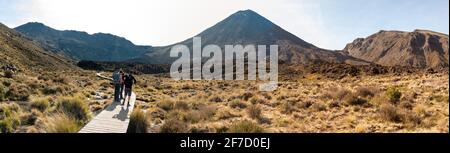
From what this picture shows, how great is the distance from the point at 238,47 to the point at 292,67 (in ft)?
357

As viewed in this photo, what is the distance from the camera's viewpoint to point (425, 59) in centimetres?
16550

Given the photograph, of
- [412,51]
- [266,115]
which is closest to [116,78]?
[266,115]

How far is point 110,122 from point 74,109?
11.2 ft

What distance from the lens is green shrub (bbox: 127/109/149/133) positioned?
1395cm

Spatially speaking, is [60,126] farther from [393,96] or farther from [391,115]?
[393,96]

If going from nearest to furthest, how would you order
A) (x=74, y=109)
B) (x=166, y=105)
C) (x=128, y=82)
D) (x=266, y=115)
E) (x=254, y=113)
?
(x=74, y=109) < (x=254, y=113) < (x=266, y=115) < (x=128, y=82) < (x=166, y=105)

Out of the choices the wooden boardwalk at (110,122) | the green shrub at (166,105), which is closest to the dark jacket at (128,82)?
the green shrub at (166,105)

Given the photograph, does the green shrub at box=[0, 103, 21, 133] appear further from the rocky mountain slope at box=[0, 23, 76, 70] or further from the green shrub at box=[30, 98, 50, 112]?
the rocky mountain slope at box=[0, 23, 76, 70]

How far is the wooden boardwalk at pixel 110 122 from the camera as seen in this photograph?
40.1 ft

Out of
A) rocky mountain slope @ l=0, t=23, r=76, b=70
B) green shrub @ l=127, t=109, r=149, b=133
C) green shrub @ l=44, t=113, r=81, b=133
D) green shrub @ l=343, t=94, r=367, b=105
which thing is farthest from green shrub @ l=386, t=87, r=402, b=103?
rocky mountain slope @ l=0, t=23, r=76, b=70

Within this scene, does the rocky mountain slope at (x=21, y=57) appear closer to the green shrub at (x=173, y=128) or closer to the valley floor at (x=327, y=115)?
the valley floor at (x=327, y=115)

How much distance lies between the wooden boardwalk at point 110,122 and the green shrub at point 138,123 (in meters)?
0.19

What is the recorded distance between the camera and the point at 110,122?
45.0 feet
